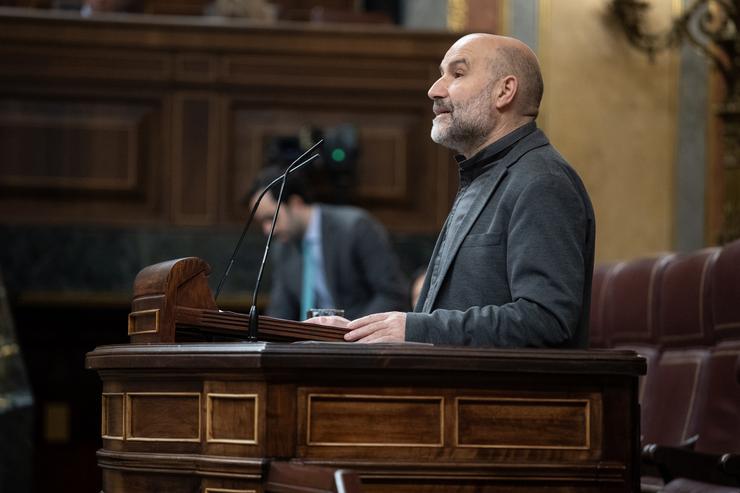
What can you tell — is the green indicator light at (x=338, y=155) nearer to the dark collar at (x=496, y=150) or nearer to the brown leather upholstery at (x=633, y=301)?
the brown leather upholstery at (x=633, y=301)

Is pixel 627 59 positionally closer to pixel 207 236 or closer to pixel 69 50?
pixel 207 236

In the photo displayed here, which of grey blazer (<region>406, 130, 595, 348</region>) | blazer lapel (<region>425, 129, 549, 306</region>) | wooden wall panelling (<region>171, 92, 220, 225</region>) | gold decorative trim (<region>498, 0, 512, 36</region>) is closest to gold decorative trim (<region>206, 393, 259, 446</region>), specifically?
grey blazer (<region>406, 130, 595, 348</region>)

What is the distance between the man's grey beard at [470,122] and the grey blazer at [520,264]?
74mm

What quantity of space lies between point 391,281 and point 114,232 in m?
1.61

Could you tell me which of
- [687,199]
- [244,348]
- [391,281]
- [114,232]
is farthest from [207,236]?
[244,348]

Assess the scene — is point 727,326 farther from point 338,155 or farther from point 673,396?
point 338,155

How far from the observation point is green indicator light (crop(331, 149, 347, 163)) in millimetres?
6387

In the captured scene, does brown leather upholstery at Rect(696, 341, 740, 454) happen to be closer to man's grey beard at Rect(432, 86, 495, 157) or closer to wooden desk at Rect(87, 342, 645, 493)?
man's grey beard at Rect(432, 86, 495, 157)

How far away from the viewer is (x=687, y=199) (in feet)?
23.3

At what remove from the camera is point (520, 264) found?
245 centimetres

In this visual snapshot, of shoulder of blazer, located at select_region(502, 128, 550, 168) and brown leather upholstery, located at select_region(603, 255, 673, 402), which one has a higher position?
shoulder of blazer, located at select_region(502, 128, 550, 168)

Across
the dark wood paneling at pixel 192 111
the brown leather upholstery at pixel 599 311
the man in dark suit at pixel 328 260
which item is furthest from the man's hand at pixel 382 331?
the dark wood paneling at pixel 192 111

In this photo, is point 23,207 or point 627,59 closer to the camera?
point 23,207

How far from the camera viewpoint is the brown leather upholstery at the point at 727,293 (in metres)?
3.72
